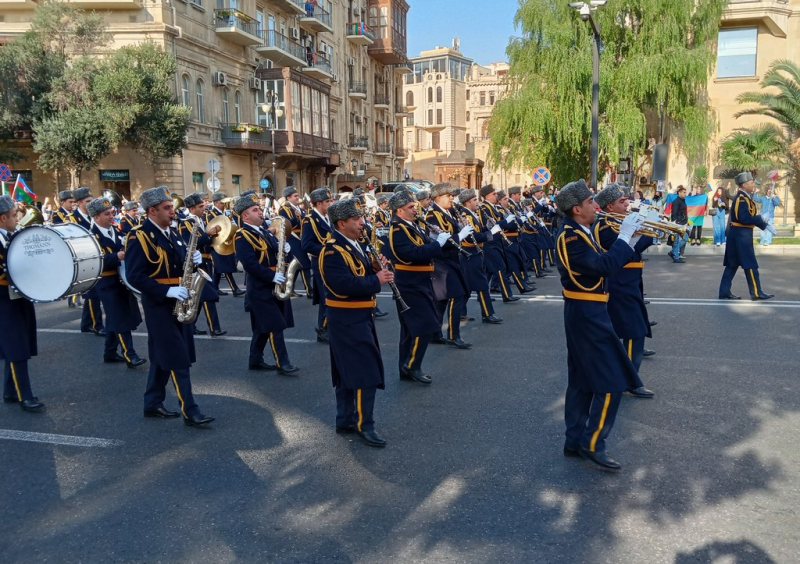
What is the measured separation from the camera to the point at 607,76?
24.8m

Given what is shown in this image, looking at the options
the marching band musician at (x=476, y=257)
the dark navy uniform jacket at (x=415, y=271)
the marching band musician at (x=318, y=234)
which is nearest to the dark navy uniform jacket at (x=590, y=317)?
the dark navy uniform jacket at (x=415, y=271)

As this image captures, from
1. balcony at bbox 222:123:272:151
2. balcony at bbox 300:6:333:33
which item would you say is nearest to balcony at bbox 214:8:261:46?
balcony at bbox 222:123:272:151

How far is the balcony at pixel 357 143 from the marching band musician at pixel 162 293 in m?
44.4

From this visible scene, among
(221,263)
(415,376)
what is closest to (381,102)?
(221,263)

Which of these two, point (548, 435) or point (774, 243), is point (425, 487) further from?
point (774, 243)

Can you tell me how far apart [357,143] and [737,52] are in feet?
86.8

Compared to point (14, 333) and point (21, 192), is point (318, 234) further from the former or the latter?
point (21, 192)

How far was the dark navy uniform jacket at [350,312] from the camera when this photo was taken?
17.3 feet

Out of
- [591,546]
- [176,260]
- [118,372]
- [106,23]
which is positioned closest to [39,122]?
[106,23]

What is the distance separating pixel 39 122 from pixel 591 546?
88.8ft

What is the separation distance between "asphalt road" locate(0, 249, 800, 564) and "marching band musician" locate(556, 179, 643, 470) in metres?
0.33

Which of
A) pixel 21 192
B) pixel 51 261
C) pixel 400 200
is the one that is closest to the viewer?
pixel 51 261

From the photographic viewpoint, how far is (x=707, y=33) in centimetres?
2550

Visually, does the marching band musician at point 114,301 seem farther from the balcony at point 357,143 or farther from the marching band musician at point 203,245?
the balcony at point 357,143
